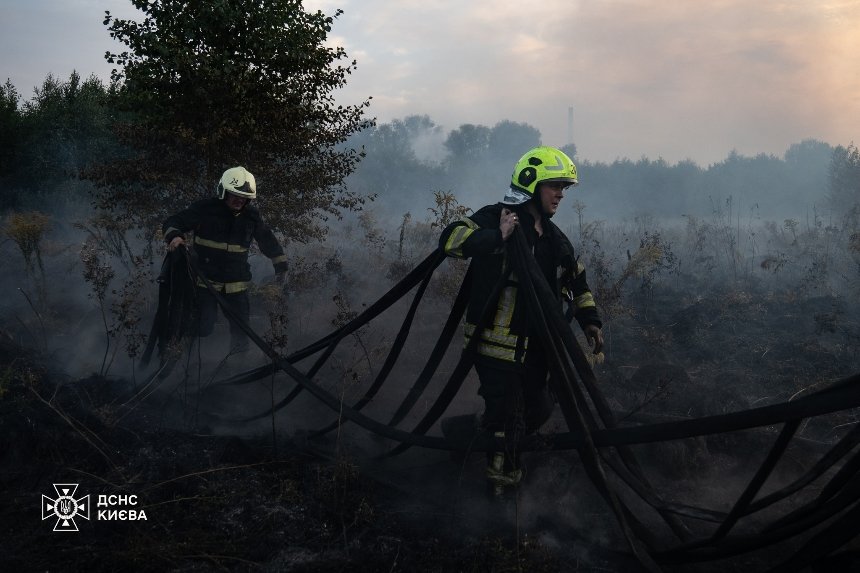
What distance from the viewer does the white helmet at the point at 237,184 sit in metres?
5.72

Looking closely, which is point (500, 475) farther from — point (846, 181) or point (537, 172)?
point (846, 181)

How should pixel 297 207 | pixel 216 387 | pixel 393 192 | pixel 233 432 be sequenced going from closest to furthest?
1. pixel 233 432
2. pixel 216 387
3. pixel 297 207
4. pixel 393 192

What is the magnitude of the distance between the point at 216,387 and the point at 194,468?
182 cm

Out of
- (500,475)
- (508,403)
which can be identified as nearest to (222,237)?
(508,403)

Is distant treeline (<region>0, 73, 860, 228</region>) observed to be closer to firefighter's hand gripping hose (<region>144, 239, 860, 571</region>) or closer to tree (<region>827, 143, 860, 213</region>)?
tree (<region>827, 143, 860, 213</region>)

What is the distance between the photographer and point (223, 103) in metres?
7.33

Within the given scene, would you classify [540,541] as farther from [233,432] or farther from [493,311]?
[233,432]

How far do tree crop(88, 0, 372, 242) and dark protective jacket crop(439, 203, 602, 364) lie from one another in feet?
15.0

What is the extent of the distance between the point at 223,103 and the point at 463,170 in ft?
156

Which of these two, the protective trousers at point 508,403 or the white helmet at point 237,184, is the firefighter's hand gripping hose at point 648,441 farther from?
the white helmet at point 237,184

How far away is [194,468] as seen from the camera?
3.86 m

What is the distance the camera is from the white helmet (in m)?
5.72

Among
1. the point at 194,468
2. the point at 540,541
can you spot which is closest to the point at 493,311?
the point at 540,541

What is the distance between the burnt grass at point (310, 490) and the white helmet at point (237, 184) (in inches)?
79.8
